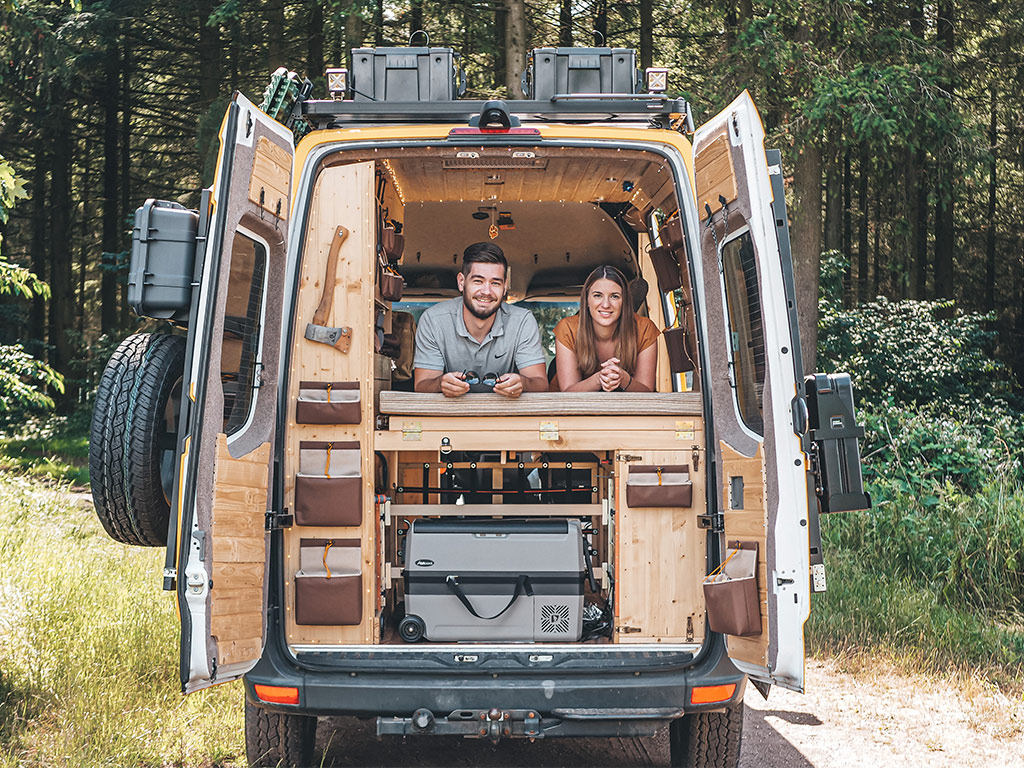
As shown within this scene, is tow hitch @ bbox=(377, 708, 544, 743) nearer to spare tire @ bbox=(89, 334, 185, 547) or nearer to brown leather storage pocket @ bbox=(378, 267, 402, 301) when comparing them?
spare tire @ bbox=(89, 334, 185, 547)

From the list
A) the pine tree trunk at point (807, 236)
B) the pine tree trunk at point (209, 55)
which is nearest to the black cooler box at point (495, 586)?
the pine tree trunk at point (807, 236)

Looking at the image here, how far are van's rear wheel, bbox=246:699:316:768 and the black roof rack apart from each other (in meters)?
2.09

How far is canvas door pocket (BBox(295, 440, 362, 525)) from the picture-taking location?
131 inches

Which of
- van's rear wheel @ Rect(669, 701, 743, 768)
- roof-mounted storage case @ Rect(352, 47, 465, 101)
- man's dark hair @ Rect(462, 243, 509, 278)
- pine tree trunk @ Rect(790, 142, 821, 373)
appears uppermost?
pine tree trunk @ Rect(790, 142, 821, 373)

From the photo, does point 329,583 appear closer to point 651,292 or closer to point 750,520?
point 750,520

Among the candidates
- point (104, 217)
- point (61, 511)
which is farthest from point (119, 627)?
point (104, 217)

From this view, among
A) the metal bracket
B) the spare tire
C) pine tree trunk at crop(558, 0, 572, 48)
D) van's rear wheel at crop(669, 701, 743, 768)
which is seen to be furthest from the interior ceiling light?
pine tree trunk at crop(558, 0, 572, 48)

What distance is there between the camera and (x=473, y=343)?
4.41 metres

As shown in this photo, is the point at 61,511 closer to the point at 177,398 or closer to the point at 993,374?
the point at 177,398

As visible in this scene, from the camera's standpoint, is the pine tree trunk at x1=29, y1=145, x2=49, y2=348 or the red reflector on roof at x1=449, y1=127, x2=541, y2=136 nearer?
the red reflector on roof at x1=449, y1=127, x2=541, y2=136

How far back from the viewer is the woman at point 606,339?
4.57 metres

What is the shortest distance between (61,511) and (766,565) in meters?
6.98

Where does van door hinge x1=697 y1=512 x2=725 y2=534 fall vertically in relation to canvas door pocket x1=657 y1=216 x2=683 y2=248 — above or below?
below

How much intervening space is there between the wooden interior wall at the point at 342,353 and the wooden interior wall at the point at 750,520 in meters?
1.21
